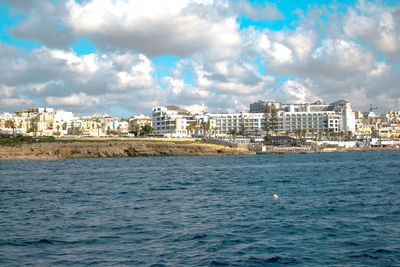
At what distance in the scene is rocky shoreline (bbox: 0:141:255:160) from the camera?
396 feet

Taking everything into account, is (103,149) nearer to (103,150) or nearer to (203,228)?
(103,150)

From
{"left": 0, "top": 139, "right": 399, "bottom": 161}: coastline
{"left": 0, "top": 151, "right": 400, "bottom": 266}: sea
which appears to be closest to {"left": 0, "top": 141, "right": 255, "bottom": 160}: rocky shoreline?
{"left": 0, "top": 139, "right": 399, "bottom": 161}: coastline

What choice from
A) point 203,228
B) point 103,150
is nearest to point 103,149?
point 103,150

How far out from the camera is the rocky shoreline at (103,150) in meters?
121

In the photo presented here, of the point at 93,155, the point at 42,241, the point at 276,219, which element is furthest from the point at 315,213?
the point at 93,155

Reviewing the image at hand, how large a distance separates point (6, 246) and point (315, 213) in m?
18.3

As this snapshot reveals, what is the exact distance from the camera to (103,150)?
13488 cm

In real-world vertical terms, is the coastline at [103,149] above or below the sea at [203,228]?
above

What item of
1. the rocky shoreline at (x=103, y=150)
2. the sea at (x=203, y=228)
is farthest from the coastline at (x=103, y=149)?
the sea at (x=203, y=228)

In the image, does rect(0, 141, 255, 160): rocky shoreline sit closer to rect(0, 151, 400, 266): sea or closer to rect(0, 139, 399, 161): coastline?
rect(0, 139, 399, 161): coastline

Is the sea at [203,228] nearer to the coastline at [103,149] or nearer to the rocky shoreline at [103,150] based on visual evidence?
the rocky shoreline at [103,150]

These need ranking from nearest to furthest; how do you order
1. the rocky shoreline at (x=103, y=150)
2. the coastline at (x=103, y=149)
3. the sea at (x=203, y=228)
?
the sea at (x=203, y=228) < the rocky shoreline at (x=103, y=150) < the coastline at (x=103, y=149)

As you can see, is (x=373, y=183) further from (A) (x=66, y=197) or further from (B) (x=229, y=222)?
(A) (x=66, y=197)

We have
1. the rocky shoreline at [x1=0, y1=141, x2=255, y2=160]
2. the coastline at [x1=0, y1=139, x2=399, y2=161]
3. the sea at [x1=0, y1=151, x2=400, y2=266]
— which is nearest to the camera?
the sea at [x1=0, y1=151, x2=400, y2=266]
